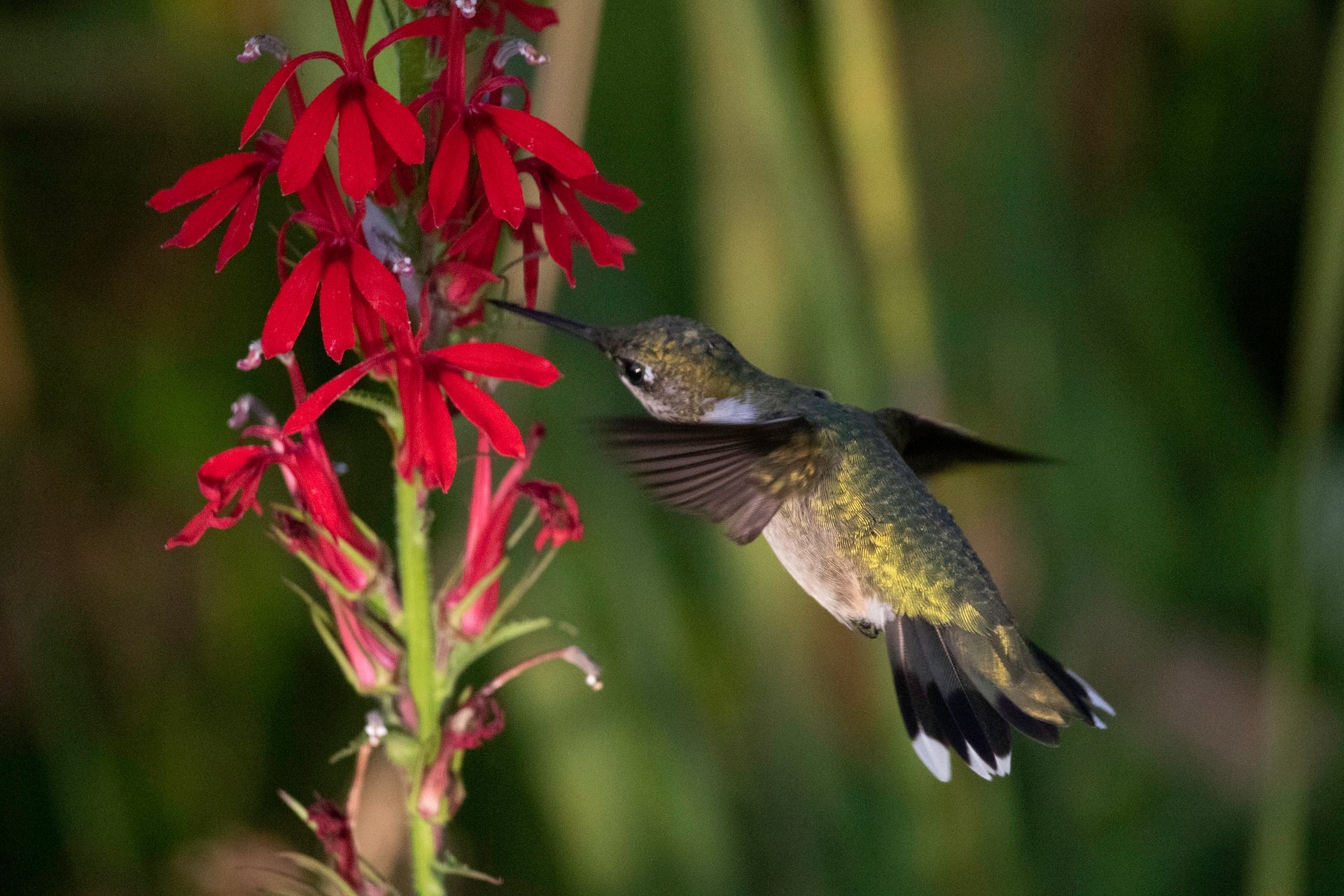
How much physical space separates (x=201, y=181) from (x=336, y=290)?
0.16 metres

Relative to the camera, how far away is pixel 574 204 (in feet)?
3.38

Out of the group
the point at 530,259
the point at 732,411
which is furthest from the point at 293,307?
the point at 732,411

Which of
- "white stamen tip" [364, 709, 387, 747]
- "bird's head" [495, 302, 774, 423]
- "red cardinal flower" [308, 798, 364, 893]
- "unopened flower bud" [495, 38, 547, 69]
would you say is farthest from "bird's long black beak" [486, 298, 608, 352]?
"red cardinal flower" [308, 798, 364, 893]

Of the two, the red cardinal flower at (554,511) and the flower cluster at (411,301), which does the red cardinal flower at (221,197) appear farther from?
the red cardinal flower at (554,511)

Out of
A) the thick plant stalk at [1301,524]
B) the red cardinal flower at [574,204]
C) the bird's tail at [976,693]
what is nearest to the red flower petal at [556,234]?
the red cardinal flower at [574,204]

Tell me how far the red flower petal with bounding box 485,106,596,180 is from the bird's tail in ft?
2.35

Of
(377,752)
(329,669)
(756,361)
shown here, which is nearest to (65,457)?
(329,669)

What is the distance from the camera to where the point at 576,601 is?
2.04 meters

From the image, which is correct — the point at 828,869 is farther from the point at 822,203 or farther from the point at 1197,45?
the point at 1197,45

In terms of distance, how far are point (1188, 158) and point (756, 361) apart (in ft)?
4.00

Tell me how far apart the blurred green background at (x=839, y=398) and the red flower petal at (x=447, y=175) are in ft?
2.06

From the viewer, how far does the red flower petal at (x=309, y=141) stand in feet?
2.78

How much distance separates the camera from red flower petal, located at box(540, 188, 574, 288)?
0.97 metres

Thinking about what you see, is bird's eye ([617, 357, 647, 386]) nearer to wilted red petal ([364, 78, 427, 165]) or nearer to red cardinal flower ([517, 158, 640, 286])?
red cardinal flower ([517, 158, 640, 286])
